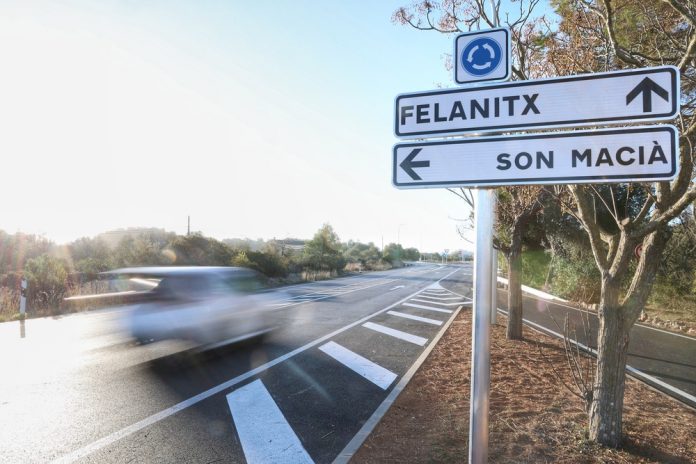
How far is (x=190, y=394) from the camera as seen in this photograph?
5555 millimetres

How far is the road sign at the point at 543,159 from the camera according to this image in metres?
2.18

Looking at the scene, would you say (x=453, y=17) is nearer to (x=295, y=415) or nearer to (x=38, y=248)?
(x=295, y=415)

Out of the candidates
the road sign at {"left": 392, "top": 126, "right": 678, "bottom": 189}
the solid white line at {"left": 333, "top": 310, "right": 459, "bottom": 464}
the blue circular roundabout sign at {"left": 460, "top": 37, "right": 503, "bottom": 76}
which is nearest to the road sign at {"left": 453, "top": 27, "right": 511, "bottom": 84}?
the blue circular roundabout sign at {"left": 460, "top": 37, "right": 503, "bottom": 76}

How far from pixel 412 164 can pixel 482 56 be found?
2.67 ft

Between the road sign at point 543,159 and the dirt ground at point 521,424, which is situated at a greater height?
the road sign at point 543,159

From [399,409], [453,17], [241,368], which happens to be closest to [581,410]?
[399,409]

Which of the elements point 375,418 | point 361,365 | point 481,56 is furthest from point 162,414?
point 481,56

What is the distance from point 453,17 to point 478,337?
598cm

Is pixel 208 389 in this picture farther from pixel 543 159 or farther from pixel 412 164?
pixel 543 159

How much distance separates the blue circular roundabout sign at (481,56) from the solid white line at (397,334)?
23.7 ft

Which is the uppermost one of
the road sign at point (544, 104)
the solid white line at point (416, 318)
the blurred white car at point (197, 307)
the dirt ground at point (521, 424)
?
the road sign at point (544, 104)

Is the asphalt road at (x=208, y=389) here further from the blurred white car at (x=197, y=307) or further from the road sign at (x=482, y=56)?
the road sign at (x=482, y=56)

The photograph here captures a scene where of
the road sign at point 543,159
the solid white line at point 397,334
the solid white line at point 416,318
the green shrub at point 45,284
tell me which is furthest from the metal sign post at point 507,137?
the green shrub at point 45,284

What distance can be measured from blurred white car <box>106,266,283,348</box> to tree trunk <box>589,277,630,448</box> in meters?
5.92
